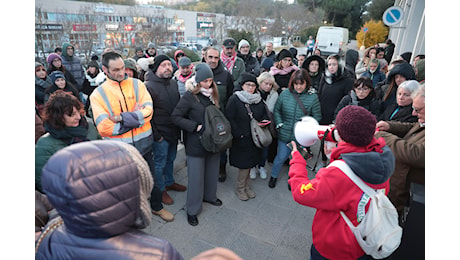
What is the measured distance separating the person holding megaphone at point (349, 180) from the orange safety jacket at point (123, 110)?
170 centimetres

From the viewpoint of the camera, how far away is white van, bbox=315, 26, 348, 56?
17659mm

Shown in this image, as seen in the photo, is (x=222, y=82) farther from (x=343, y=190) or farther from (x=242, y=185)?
(x=343, y=190)

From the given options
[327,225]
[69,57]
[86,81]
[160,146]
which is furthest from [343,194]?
[69,57]

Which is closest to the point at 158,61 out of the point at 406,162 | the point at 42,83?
the point at 42,83

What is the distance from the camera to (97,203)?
2.71 feet

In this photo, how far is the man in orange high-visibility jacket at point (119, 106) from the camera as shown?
2.44 m

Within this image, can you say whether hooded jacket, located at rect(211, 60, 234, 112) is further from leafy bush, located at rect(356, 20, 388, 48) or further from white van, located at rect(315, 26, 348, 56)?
leafy bush, located at rect(356, 20, 388, 48)

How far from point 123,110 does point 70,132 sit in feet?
1.82

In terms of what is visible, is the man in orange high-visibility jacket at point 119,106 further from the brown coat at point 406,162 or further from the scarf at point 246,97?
the brown coat at point 406,162

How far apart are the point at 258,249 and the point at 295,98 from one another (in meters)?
2.02

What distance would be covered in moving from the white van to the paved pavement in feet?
55.0

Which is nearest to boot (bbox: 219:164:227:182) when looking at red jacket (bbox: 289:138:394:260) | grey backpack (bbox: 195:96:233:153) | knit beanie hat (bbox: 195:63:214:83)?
grey backpack (bbox: 195:96:233:153)

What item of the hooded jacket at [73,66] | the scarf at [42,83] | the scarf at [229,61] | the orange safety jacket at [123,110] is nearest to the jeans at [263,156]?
the scarf at [229,61]

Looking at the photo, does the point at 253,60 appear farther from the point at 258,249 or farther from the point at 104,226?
the point at 104,226
